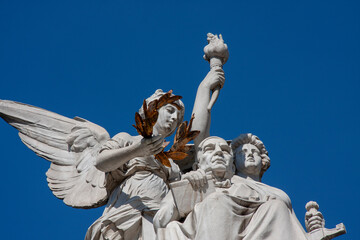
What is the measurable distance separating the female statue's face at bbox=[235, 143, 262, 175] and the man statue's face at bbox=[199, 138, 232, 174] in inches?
22.6

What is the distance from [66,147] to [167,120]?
1.63m

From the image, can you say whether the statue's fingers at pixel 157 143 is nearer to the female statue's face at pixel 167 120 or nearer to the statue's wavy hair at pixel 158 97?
the female statue's face at pixel 167 120

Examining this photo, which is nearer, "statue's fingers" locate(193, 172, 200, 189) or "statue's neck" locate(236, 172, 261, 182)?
"statue's fingers" locate(193, 172, 200, 189)

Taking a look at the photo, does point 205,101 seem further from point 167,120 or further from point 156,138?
point 156,138

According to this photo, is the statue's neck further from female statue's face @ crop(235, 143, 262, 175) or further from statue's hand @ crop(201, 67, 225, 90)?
statue's hand @ crop(201, 67, 225, 90)

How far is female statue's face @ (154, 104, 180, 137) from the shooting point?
13422 millimetres

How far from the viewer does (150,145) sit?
12.2 m

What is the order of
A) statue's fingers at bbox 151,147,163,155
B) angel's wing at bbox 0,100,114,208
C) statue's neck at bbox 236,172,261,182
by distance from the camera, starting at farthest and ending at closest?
angel's wing at bbox 0,100,114,208 < statue's neck at bbox 236,172,261,182 < statue's fingers at bbox 151,147,163,155

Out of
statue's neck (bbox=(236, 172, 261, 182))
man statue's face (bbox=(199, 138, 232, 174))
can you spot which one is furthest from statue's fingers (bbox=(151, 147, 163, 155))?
statue's neck (bbox=(236, 172, 261, 182))

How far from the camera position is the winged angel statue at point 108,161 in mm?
12578

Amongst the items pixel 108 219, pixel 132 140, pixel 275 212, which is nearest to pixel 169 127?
pixel 132 140

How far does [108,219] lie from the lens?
12570 mm

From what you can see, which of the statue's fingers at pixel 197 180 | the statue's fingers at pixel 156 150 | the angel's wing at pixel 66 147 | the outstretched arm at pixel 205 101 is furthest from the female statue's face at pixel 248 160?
the angel's wing at pixel 66 147

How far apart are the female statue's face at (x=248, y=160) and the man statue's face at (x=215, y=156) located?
0.57m
